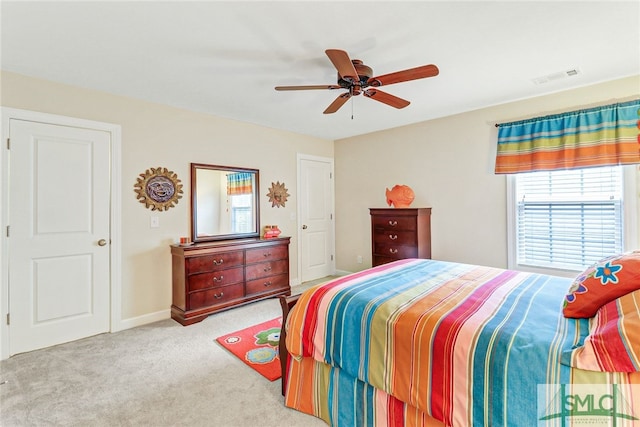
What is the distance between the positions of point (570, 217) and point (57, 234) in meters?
5.07

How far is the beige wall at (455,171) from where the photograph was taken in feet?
10.7

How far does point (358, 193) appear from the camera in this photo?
16.5ft

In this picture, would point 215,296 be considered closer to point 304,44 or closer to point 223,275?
point 223,275

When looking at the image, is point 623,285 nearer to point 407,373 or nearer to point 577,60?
point 407,373

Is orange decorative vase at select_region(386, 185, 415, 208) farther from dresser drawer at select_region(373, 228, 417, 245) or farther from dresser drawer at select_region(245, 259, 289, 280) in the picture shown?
dresser drawer at select_region(245, 259, 289, 280)

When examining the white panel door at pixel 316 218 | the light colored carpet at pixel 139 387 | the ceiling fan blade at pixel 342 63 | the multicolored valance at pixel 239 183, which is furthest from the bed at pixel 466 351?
the white panel door at pixel 316 218

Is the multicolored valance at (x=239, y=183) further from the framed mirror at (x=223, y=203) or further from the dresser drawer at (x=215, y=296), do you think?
the dresser drawer at (x=215, y=296)

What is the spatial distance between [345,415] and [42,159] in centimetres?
327

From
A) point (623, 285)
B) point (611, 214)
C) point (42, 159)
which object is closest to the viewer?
point (623, 285)

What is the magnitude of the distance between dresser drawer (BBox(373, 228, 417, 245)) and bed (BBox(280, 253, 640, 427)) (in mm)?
1707

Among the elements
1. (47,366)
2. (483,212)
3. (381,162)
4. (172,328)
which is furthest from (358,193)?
(47,366)

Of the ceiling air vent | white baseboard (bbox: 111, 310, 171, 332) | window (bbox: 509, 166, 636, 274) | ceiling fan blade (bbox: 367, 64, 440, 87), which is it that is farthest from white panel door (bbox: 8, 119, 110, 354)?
window (bbox: 509, 166, 636, 274)

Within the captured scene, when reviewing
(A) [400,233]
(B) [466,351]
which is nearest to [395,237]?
(A) [400,233]

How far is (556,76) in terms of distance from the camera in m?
2.74
